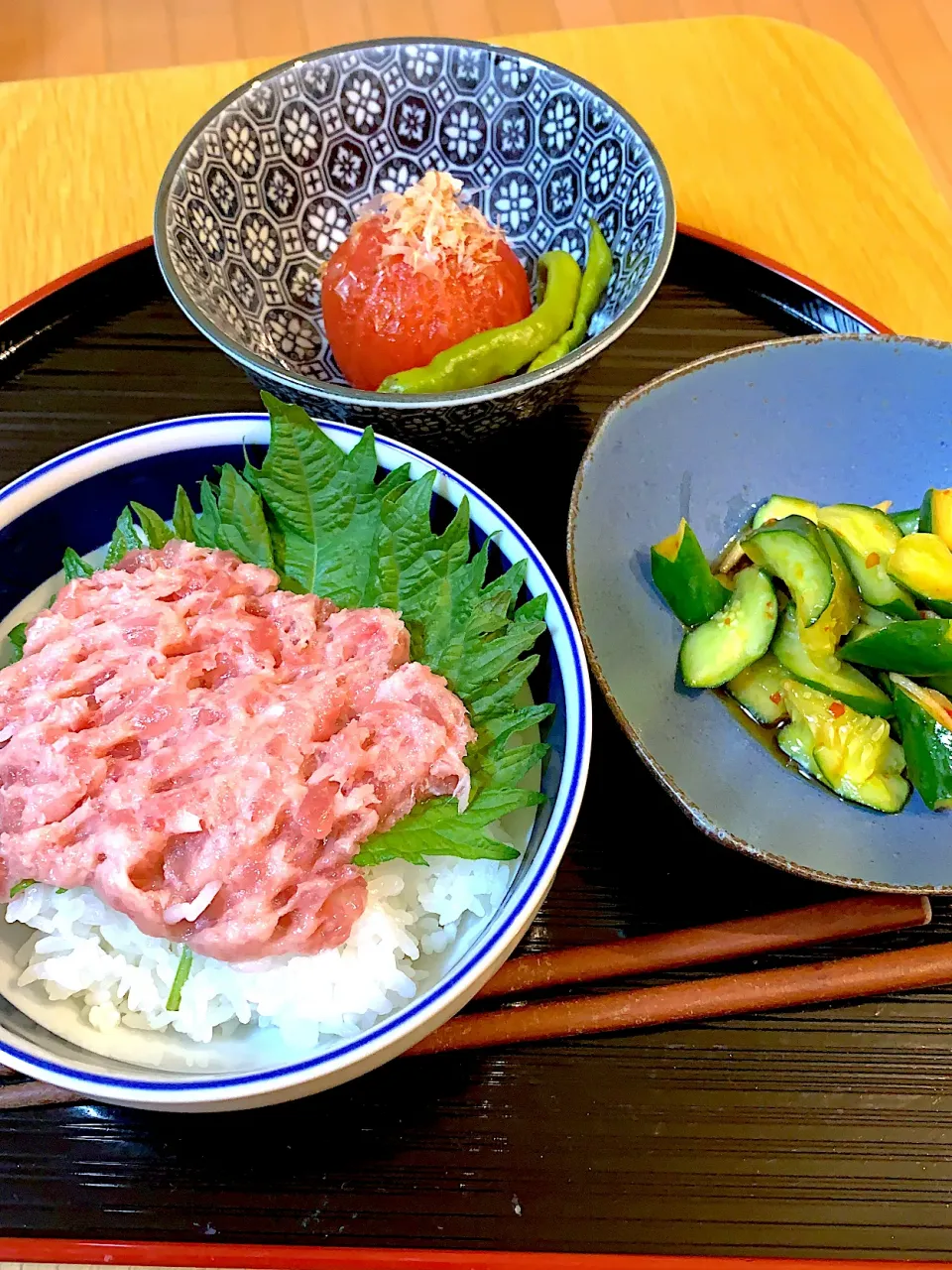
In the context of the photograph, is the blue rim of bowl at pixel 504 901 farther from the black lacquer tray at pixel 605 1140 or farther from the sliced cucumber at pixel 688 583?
the sliced cucumber at pixel 688 583

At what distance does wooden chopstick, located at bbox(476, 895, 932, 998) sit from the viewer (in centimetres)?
123

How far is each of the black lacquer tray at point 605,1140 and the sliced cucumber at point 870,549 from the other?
482 millimetres

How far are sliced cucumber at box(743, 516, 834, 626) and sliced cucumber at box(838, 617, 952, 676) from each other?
9 centimetres

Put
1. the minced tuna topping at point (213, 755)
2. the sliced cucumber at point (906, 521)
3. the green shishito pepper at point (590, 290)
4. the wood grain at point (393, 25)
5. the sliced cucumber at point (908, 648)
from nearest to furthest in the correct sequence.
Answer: the minced tuna topping at point (213, 755) → the sliced cucumber at point (908, 648) → the sliced cucumber at point (906, 521) → the green shishito pepper at point (590, 290) → the wood grain at point (393, 25)

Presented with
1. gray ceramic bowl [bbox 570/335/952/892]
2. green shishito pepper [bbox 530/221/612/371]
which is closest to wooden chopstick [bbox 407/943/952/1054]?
gray ceramic bowl [bbox 570/335/952/892]

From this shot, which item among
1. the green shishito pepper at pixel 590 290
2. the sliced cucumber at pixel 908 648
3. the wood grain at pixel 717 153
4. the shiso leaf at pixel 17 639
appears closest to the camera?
the shiso leaf at pixel 17 639

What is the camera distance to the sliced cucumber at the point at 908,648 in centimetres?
137

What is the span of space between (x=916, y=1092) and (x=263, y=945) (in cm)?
83

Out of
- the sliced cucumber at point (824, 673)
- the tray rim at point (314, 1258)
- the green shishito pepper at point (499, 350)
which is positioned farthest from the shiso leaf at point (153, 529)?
the sliced cucumber at point (824, 673)

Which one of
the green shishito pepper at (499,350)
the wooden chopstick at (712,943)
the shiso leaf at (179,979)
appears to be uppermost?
the green shishito pepper at (499,350)

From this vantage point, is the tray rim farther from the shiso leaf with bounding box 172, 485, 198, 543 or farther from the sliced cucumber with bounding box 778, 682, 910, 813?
the shiso leaf with bounding box 172, 485, 198, 543

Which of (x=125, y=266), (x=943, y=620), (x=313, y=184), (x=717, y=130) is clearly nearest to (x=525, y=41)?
(x=717, y=130)

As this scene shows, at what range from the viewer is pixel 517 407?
1.49m

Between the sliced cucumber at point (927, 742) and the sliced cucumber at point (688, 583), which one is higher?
the sliced cucumber at point (688, 583)
